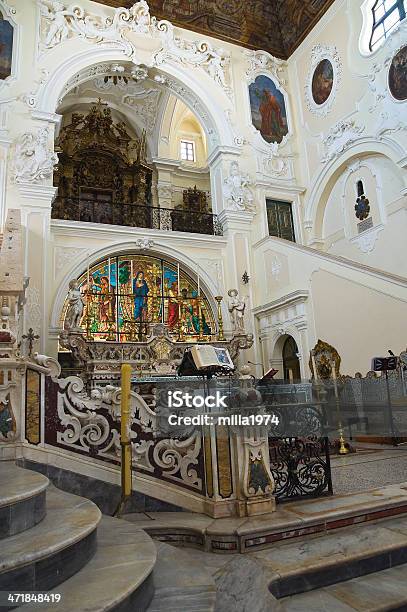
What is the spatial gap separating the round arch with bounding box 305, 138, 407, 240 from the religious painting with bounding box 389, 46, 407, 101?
3.85 feet

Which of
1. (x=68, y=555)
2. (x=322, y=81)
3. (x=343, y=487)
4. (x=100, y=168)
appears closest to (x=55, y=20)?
(x=100, y=168)

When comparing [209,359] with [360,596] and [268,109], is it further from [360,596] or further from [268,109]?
[268,109]

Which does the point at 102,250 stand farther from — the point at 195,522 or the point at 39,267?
the point at 195,522

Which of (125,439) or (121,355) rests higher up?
(121,355)

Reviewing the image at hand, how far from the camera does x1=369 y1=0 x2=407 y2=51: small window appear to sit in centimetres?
1190

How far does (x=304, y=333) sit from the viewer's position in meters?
11.6

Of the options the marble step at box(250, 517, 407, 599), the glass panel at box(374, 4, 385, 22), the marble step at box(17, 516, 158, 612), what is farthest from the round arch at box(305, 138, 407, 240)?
the marble step at box(17, 516, 158, 612)

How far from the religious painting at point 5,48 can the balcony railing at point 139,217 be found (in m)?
3.96

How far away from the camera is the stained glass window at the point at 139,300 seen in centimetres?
1273

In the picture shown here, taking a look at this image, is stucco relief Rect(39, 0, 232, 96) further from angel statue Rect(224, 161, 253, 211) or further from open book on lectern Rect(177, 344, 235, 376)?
open book on lectern Rect(177, 344, 235, 376)

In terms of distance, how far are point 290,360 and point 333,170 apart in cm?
616

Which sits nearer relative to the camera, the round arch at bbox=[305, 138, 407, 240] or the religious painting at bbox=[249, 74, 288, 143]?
the round arch at bbox=[305, 138, 407, 240]

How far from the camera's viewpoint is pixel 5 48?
12656mm

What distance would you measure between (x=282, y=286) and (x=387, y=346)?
3813 mm
